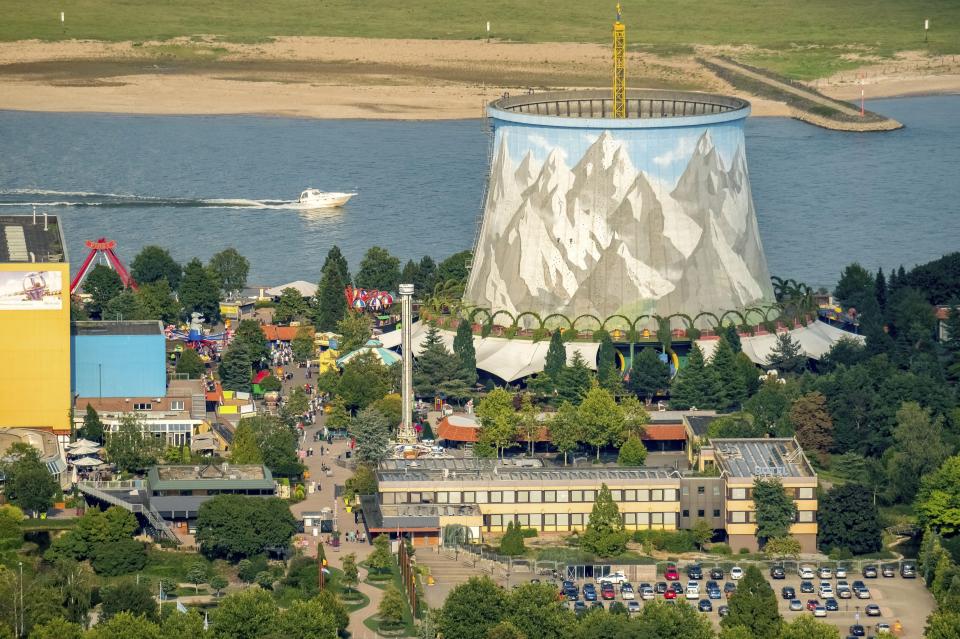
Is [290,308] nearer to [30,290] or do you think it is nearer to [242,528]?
[30,290]

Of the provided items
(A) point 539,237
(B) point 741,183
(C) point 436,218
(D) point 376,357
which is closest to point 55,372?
(D) point 376,357

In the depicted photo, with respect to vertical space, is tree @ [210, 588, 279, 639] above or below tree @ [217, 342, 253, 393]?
below

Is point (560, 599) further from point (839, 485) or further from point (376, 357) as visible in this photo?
point (376, 357)

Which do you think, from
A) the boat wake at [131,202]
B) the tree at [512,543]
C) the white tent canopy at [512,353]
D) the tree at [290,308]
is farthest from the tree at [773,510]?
the boat wake at [131,202]

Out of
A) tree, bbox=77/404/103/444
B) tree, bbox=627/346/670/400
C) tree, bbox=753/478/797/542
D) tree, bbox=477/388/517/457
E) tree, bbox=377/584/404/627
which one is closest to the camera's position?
tree, bbox=377/584/404/627

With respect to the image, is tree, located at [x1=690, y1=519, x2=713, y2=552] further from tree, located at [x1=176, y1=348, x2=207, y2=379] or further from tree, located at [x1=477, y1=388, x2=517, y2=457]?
tree, located at [x1=176, y1=348, x2=207, y2=379]

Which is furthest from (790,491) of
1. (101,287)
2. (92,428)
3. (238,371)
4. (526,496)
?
(101,287)

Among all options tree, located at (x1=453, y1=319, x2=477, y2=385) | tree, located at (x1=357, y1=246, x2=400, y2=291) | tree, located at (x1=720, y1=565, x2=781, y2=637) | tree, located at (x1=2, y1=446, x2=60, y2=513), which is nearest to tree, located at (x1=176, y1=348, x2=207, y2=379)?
tree, located at (x1=453, y1=319, x2=477, y2=385)
